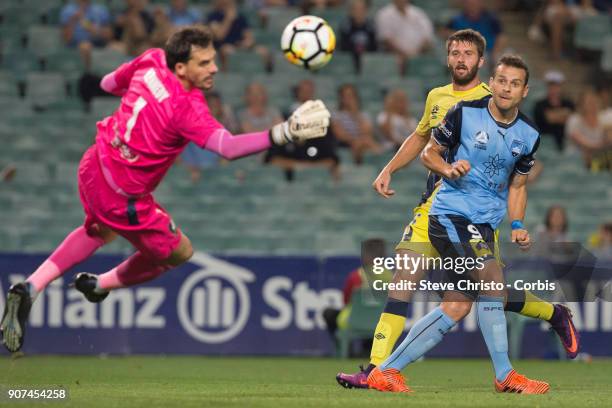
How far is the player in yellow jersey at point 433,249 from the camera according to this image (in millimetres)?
8156

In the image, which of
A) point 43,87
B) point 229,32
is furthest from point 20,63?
point 229,32

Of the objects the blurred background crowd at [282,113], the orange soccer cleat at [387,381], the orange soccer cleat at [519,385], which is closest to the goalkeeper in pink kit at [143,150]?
the orange soccer cleat at [387,381]

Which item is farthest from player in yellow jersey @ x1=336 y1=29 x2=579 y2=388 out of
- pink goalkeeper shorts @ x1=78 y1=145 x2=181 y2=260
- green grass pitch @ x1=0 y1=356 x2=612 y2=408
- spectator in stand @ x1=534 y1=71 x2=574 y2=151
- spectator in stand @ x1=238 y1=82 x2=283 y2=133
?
spectator in stand @ x1=534 y1=71 x2=574 y2=151

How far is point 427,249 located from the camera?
26.9 ft

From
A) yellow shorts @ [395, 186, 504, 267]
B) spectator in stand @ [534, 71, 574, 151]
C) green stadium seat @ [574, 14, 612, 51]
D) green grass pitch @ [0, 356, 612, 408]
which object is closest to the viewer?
green grass pitch @ [0, 356, 612, 408]

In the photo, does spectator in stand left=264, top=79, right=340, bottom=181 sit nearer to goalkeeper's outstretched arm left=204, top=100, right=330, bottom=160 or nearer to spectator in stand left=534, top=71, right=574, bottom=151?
spectator in stand left=534, top=71, right=574, bottom=151

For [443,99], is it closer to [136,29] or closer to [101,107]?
[101,107]

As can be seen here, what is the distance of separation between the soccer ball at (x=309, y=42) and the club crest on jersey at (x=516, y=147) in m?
2.02

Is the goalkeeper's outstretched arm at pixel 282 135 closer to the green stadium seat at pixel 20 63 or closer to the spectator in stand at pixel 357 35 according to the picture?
the green stadium seat at pixel 20 63

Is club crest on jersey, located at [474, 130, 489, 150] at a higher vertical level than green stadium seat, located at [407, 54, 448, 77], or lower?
lower

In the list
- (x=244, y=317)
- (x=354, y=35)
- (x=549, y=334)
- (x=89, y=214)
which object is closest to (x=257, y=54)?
(x=354, y=35)

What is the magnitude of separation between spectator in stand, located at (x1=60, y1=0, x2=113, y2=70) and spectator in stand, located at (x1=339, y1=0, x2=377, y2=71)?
3.09 metres

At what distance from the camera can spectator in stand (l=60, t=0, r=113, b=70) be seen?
1662 cm

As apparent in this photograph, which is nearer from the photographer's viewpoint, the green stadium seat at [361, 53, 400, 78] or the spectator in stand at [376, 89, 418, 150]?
the spectator in stand at [376, 89, 418, 150]
